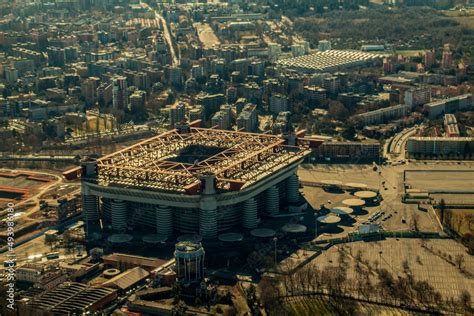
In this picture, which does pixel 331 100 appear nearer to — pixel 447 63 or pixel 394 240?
pixel 447 63

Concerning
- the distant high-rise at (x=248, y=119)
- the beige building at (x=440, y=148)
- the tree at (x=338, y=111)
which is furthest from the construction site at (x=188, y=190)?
the tree at (x=338, y=111)

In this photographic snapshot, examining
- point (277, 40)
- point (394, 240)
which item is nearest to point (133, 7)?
point (277, 40)

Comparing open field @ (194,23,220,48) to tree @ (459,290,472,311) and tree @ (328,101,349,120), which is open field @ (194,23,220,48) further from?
tree @ (459,290,472,311)

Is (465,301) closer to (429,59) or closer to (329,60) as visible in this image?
(429,59)

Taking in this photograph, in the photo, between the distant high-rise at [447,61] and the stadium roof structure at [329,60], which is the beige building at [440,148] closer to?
the stadium roof structure at [329,60]

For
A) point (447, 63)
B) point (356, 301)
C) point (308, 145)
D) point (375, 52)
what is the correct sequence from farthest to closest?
point (375, 52) → point (447, 63) → point (308, 145) → point (356, 301)

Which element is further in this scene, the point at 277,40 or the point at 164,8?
the point at 164,8
